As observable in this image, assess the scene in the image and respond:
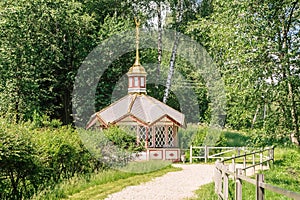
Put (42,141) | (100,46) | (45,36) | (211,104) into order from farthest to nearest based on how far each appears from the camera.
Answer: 1. (211,104)
2. (100,46)
3. (45,36)
4. (42,141)

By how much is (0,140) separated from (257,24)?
8.08 m

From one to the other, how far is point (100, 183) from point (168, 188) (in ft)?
7.21

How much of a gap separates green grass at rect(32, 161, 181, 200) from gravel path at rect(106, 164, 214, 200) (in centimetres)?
36

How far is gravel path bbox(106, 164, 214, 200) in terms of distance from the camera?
11.0m

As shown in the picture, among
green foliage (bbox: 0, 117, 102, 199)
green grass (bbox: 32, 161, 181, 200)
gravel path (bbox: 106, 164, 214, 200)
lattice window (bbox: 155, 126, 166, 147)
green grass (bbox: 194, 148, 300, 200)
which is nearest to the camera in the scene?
green foliage (bbox: 0, 117, 102, 199)

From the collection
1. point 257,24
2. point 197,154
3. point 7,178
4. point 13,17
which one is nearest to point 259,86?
point 257,24

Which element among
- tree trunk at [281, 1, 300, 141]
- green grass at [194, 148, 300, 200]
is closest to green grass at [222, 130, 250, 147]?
green grass at [194, 148, 300, 200]

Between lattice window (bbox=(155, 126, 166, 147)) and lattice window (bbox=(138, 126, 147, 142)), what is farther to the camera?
lattice window (bbox=(155, 126, 166, 147))

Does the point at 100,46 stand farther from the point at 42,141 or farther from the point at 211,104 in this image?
the point at 42,141

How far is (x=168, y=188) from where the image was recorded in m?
12.5

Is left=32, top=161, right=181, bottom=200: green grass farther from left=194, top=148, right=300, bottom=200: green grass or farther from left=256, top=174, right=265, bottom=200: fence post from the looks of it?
left=256, top=174, right=265, bottom=200: fence post

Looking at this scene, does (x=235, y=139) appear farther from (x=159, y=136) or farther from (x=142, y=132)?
(x=142, y=132)

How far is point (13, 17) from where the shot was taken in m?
23.9

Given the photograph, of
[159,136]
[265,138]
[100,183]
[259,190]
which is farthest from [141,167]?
[259,190]
